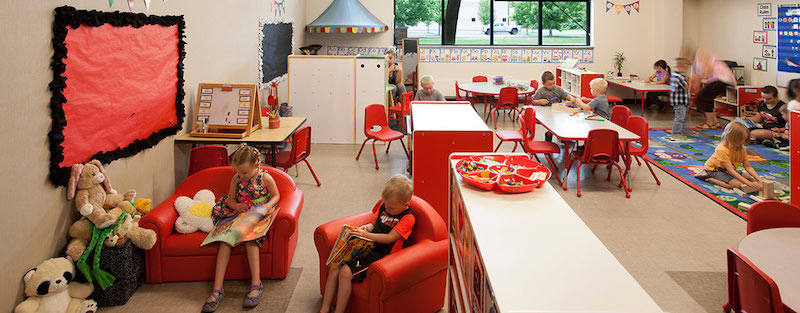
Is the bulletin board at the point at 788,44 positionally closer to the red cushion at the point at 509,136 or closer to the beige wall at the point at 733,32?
the beige wall at the point at 733,32

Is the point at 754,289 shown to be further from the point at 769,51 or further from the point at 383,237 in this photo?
the point at 769,51

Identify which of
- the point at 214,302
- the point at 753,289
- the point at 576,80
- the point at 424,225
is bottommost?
the point at 214,302

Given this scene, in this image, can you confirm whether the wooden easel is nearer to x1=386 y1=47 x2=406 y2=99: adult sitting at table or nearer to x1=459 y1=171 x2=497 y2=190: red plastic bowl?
x1=459 y1=171 x2=497 y2=190: red plastic bowl

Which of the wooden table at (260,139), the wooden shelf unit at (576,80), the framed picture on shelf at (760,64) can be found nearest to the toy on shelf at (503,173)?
the wooden table at (260,139)

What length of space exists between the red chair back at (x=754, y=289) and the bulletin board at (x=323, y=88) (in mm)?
5934

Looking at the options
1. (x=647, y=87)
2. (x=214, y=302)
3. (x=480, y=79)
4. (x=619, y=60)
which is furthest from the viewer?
(x=619, y=60)

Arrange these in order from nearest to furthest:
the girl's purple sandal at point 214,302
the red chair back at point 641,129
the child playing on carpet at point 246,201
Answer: the girl's purple sandal at point 214,302 → the child playing on carpet at point 246,201 → the red chair back at point 641,129

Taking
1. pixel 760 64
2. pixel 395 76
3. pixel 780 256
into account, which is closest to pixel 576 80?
pixel 760 64

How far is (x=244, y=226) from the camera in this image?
367 cm

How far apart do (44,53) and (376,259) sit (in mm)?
2124

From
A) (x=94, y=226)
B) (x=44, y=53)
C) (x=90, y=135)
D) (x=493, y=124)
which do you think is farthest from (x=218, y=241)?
(x=493, y=124)

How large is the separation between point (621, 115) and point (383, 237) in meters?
4.50

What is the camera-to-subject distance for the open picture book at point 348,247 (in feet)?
10.3

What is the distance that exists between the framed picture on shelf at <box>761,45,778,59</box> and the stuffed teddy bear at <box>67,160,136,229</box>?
9.73 m
